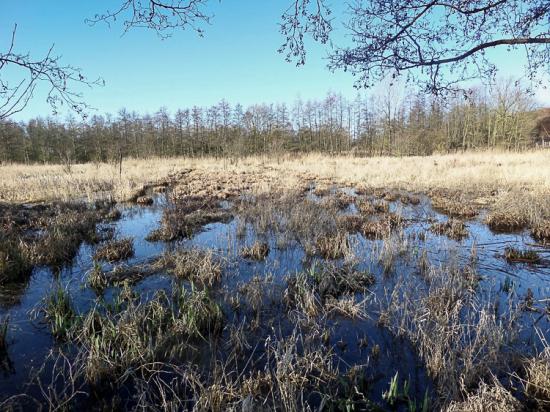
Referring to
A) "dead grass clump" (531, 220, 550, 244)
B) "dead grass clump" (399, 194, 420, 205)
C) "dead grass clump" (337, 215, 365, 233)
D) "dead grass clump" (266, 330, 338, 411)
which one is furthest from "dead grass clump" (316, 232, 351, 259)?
"dead grass clump" (399, 194, 420, 205)

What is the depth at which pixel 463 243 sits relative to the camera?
6906 millimetres

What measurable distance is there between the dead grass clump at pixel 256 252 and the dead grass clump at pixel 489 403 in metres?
4.18

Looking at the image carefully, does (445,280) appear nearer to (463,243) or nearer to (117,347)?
(463,243)

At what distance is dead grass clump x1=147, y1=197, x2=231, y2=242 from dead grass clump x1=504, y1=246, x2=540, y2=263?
649cm

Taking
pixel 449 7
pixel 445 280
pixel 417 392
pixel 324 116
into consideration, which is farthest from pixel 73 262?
pixel 324 116

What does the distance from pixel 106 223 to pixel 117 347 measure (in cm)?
676

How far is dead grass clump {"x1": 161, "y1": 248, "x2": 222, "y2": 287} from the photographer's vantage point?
16.8 feet

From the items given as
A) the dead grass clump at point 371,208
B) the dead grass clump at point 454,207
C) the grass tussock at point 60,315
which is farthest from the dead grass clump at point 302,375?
the dead grass clump at point 454,207

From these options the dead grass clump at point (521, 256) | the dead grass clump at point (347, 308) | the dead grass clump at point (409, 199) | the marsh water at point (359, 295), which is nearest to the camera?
the marsh water at point (359, 295)

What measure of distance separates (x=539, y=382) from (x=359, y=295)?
2.25 meters

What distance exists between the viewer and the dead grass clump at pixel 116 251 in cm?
614

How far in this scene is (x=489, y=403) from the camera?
238 cm

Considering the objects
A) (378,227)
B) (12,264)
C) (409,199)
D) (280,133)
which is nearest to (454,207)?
(409,199)

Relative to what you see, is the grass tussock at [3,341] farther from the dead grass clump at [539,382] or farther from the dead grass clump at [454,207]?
the dead grass clump at [454,207]
